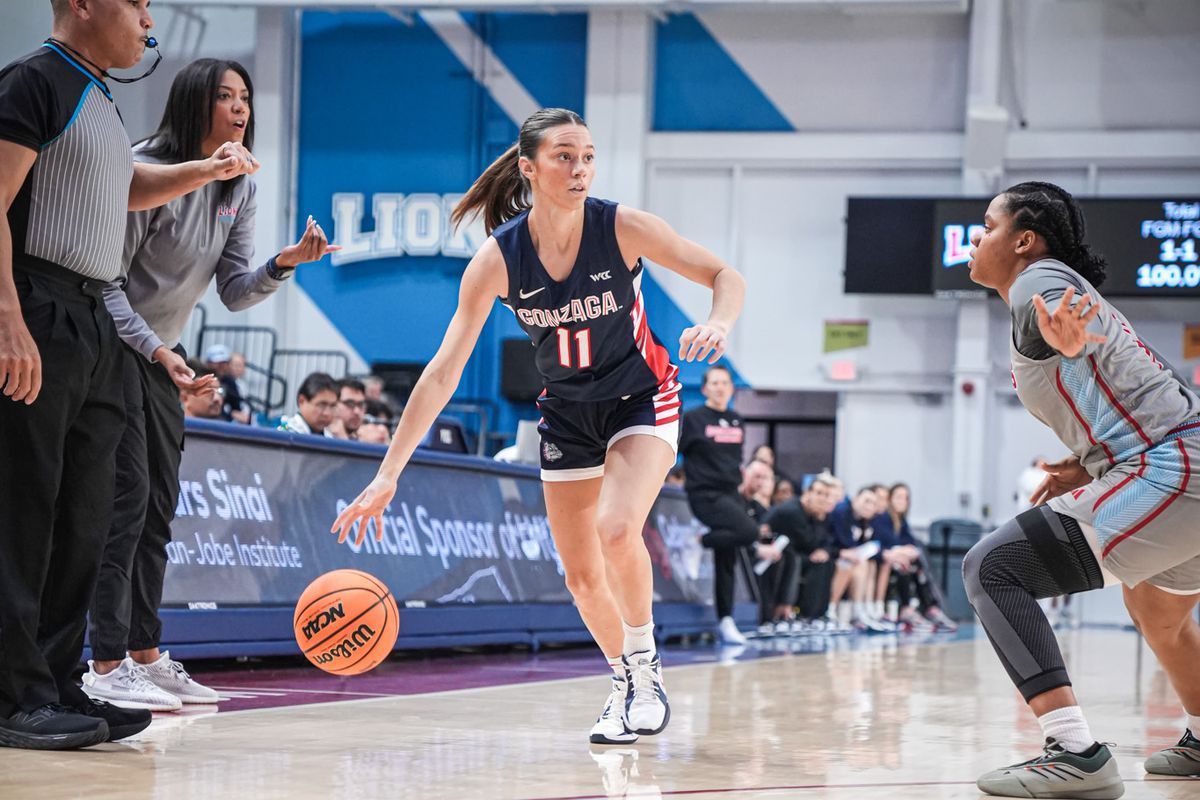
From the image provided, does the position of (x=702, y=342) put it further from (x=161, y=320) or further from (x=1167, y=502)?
(x=161, y=320)

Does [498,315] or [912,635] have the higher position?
[498,315]

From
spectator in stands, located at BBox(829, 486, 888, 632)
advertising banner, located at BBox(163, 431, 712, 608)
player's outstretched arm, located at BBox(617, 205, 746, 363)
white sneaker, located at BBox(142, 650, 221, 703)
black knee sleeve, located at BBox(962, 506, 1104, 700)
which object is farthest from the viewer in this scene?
spectator in stands, located at BBox(829, 486, 888, 632)

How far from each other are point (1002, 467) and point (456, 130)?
27.0 feet

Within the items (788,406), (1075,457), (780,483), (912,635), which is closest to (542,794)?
(1075,457)

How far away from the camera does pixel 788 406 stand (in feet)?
62.1

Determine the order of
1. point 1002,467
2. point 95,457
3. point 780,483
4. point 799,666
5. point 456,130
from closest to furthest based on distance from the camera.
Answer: point 95,457 → point 799,666 → point 780,483 → point 1002,467 → point 456,130

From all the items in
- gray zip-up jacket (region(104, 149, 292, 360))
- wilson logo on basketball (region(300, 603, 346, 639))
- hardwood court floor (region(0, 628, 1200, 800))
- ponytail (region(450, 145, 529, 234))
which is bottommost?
hardwood court floor (region(0, 628, 1200, 800))

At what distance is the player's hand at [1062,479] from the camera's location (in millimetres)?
3947

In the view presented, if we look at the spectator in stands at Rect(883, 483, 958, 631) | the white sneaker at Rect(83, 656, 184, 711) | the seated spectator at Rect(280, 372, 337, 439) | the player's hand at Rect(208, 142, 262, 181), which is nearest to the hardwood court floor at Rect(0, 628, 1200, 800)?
the white sneaker at Rect(83, 656, 184, 711)

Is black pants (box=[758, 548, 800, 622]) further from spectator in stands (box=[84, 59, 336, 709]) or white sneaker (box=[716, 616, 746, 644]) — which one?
spectator in stands (box=[84, 59, 336, 709])

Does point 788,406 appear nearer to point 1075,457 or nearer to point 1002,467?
point 1002,467

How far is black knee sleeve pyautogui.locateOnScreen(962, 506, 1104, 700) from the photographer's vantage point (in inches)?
141

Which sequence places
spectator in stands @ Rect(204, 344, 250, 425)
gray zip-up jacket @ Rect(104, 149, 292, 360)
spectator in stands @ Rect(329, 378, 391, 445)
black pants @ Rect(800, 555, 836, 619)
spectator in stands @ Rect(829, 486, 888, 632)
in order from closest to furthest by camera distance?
gray zip-up jacket @ Rect(104, 149, 292, 360)
spectator in stands @ Rect(329, 378, 391, 445)
spectator in stands @ Rect(204, 344, 250, 425)
black pants @ Rect(800, 555, 836, 619)
spectator in stands @ Rect(829, 486, 888, 632)

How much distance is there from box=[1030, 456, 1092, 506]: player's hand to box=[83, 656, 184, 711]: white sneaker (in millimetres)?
2829
